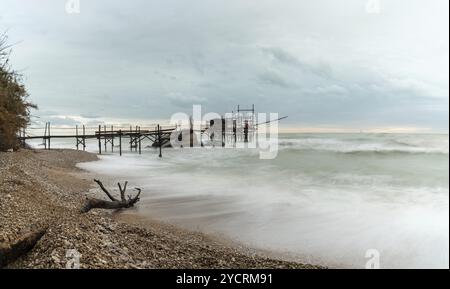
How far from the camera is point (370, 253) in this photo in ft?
24.4

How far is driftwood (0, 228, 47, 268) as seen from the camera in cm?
486

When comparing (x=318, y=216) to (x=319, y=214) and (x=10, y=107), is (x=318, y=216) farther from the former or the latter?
(x=10, y=107)

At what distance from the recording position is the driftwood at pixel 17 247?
486 centimetres

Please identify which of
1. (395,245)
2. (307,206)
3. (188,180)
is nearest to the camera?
(395,245)

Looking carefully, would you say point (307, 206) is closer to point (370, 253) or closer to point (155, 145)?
point (370, 253)

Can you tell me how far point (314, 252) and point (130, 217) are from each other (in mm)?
4758

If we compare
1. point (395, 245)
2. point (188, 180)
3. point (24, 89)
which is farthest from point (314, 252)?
point (24, 89)

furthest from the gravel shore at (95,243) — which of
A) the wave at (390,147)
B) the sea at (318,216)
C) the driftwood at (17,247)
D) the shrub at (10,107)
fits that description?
the wave at (390,147)

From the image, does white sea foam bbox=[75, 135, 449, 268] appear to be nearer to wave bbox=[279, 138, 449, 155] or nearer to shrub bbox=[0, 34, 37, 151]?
shrub bbox=[0, 34, 37, 151]

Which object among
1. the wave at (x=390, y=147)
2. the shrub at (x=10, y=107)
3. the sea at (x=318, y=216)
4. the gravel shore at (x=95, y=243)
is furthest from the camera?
the wave at (x=390, y=147)

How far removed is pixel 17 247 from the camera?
5.04 m

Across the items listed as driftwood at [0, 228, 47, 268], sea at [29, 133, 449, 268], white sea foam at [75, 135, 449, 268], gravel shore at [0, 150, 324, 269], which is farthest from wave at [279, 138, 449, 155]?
driftwood at [0, 228, 47, 268]

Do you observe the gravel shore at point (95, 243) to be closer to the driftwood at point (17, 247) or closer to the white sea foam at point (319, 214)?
the driftwood at point (17, 247)

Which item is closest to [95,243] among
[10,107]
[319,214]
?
[319,214]
